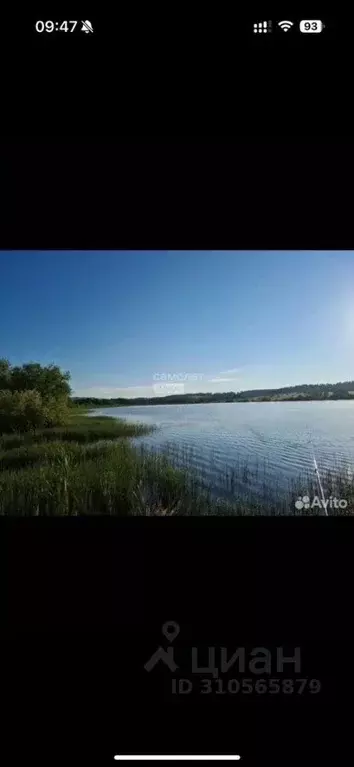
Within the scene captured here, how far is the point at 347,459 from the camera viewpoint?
1878 millimetres

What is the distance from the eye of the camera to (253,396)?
193cm

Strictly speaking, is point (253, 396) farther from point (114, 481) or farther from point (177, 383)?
point (114, 481)
